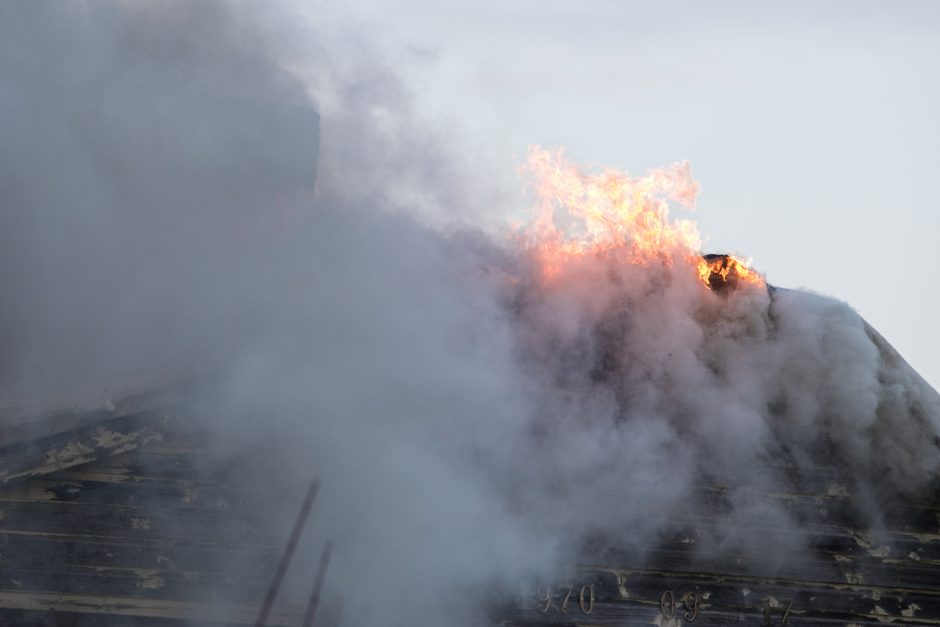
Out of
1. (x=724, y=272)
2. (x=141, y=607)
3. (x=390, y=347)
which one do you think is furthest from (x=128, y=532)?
(x=724, y=272)

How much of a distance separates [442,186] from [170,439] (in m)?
3.26

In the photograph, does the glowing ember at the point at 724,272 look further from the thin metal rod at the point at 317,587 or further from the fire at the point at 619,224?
the thin metal rod at the point at 317,587

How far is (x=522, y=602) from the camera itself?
827cm

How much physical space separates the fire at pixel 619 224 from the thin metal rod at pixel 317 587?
2.69 m

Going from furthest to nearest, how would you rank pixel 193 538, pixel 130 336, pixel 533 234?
pixel 533 234 → pixel 130 336 → pixel 193 538

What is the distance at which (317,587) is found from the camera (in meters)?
7.96

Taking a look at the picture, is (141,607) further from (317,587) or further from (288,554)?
(317,587)

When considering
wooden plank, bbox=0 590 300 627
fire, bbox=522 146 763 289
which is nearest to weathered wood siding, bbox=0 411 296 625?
wooden plank, bbox=0 590 300 627

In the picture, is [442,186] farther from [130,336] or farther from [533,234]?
[130,336]

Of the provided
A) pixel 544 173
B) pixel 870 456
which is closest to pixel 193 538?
pixel 544 173

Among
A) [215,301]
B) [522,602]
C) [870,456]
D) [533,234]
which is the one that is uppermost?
[533,234]

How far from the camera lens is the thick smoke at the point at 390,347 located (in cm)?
820

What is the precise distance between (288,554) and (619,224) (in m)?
3.69

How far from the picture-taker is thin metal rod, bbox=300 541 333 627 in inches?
313
